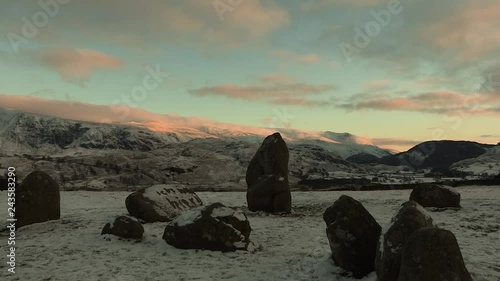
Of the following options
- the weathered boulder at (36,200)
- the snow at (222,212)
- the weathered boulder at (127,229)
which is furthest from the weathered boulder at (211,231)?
the weathered boulder at (36,200)

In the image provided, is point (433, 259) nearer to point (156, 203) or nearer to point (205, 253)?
point (205, 253)

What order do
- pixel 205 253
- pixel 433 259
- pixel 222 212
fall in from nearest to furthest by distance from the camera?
pixel 433 259 → pixel 205 253 → pixel 222 212

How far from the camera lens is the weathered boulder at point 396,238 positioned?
369 inches

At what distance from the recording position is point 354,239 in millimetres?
11273

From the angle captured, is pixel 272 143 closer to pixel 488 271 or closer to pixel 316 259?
pixel 316 259

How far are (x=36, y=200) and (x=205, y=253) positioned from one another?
10488 mm

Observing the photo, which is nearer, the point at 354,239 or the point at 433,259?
the point at 433,259

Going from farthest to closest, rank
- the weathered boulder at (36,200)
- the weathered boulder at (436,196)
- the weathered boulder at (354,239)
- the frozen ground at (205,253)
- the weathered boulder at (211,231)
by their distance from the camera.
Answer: the weathered boulder at (436,196)
the weathered boulder at (36,200)
the weathered boulder at (211,231)
the frozen ground at (205,253)
the weathered boulder at (354,239)

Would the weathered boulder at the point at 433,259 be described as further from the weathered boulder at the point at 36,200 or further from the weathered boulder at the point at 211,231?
the weathered boulder at the point at 36,200

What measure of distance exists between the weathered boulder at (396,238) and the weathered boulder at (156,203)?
13.8m

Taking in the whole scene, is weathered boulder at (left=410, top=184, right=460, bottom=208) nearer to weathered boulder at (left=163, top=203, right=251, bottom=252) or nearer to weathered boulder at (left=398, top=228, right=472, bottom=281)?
weathered boulder at (left=163, top=203, right=251, bottom=252)

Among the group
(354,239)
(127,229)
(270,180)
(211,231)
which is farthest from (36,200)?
(354,239)

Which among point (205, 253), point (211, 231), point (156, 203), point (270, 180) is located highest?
point (270, 180)

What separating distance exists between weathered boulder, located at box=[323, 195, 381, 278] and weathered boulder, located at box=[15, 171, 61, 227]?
14.8 m
